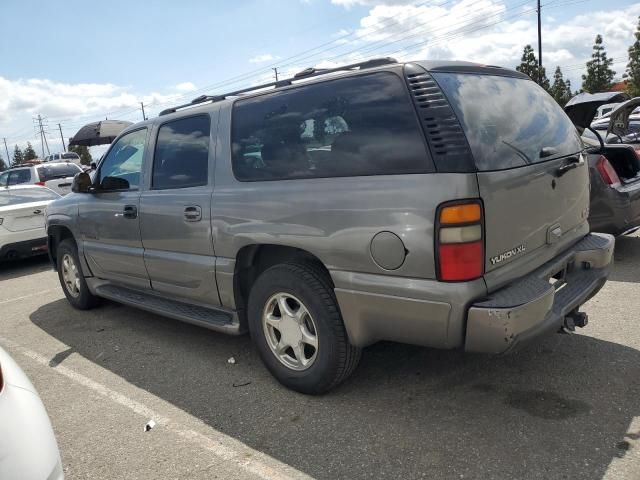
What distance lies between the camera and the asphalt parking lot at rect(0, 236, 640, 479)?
254cm

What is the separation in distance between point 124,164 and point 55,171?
11144 mm

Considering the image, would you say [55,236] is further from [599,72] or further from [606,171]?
[599,72]

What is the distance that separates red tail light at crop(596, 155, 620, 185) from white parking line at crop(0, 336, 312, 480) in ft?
14.6

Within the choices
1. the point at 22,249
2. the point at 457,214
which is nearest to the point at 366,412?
the point at 457,214

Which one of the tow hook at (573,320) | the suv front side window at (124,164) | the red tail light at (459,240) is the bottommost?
the tow hook at (573,320)

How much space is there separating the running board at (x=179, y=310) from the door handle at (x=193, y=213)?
2.24 feet

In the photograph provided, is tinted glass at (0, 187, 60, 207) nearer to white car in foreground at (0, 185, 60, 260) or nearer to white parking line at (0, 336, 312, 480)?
white car in foreground at (0, 185, 60, 260)

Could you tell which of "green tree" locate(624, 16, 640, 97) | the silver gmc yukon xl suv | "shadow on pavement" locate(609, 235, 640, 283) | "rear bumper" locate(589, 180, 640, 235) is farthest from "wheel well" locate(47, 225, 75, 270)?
"green tree" locate(624, 16, 640, 97)

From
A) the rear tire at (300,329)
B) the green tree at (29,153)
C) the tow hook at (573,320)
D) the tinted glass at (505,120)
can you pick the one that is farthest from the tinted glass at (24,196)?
the green tree at (29,153)

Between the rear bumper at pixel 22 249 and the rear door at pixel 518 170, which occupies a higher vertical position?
the rear door at pixel 518 170

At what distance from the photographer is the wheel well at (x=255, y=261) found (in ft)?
10.6

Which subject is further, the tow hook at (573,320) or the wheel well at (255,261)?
the wheel well at (255,261)

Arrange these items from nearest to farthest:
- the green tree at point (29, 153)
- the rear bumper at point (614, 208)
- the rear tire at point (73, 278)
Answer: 1. the rear bumper at point (614, 208)
2. the rear tire at point (73, 278)
3. the green tree at point (29, 153)

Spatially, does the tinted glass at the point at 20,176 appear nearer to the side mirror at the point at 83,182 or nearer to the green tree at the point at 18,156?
the side mirror at the point at 83,182
